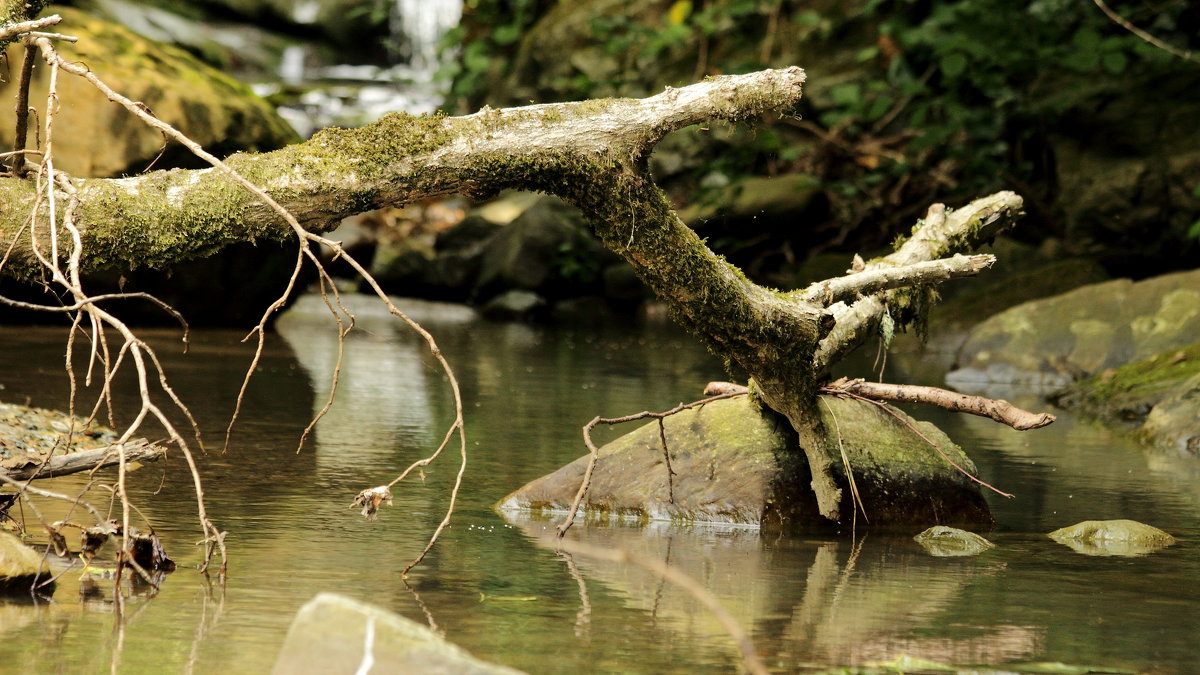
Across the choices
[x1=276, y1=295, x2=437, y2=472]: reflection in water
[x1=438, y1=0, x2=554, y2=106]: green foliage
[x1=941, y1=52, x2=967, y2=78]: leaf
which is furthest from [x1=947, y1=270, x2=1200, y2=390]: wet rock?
[x1=438, y1=0, x2=554, y2=106]: green foliage

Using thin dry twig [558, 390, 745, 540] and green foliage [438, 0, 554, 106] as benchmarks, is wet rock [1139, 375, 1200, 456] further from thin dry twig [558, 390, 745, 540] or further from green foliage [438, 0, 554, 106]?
green foliage [438, 0, 554, 106]

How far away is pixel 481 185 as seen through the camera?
5.18 m

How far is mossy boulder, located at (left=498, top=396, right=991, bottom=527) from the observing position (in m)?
6.17

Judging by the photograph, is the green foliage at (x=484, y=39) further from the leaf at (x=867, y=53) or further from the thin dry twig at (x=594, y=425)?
the thin dry twig at (x=594, y=425)

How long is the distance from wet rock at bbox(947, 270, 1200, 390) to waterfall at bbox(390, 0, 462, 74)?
14740 mm

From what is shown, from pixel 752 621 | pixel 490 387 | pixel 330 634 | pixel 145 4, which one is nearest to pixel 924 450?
pixel 752 621

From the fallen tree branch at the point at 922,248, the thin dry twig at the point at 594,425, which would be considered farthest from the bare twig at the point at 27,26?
the fallen tree branch at the point at 922,248

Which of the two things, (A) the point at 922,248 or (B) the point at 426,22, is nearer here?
(A) the point at 922,248

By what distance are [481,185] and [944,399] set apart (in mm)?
2337

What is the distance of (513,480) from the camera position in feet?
22.7

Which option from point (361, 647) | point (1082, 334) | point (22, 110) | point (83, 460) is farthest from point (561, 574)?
point (1082, 334)

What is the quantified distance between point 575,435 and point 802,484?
7.58ft

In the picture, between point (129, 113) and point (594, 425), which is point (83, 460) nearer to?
point (594, 425)

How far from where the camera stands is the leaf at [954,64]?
17.7 metres
